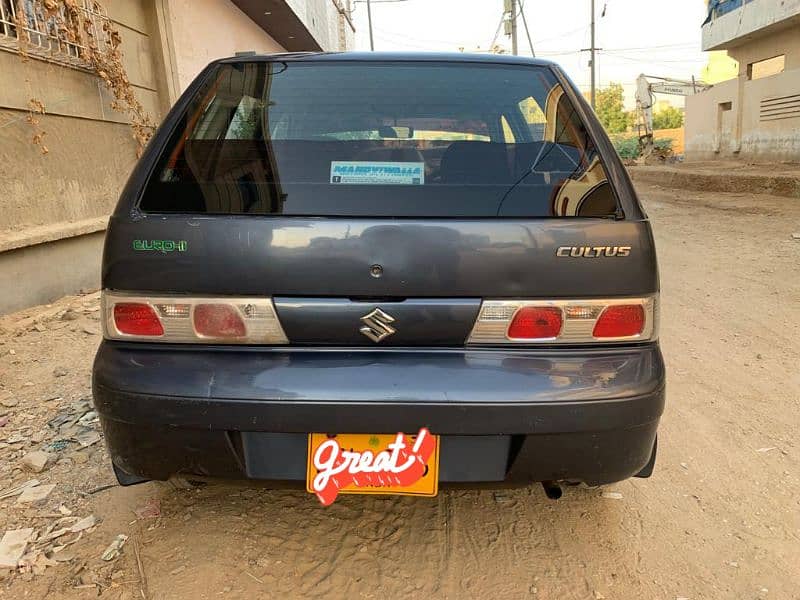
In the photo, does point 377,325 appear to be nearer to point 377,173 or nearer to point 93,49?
point 377,173

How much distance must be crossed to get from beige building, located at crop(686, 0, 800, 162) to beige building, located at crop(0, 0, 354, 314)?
44.1 ft

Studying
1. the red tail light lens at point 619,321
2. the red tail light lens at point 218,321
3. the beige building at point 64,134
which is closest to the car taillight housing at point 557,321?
the red tail light lens at point 619,321

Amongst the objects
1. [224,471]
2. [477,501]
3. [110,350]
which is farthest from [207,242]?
[477,501]

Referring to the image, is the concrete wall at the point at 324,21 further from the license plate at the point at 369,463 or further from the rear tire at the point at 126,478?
the license plate at the point at 369,463

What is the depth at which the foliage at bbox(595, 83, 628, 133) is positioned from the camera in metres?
59.4

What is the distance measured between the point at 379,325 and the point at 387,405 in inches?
8.3

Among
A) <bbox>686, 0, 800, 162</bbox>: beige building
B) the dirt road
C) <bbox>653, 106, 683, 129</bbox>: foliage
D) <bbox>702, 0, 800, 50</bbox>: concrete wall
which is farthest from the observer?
<bbox>653, 106, 683, 129</bbox>: foliage

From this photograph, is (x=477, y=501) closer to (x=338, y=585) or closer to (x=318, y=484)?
(x=338, y=585)

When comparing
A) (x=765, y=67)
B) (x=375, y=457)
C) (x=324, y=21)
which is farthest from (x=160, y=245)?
(x=765, y=67)

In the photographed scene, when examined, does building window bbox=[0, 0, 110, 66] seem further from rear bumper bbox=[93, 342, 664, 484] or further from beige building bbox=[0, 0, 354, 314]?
rear bumper bbox=[93, 342, 664, 484]

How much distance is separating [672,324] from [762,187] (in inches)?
346

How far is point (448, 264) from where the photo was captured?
151 cm

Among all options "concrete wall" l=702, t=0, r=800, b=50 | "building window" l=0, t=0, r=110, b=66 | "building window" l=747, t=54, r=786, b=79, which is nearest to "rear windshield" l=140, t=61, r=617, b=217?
"building window" l=0, t=0, r=110, b=66

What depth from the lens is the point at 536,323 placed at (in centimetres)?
155
